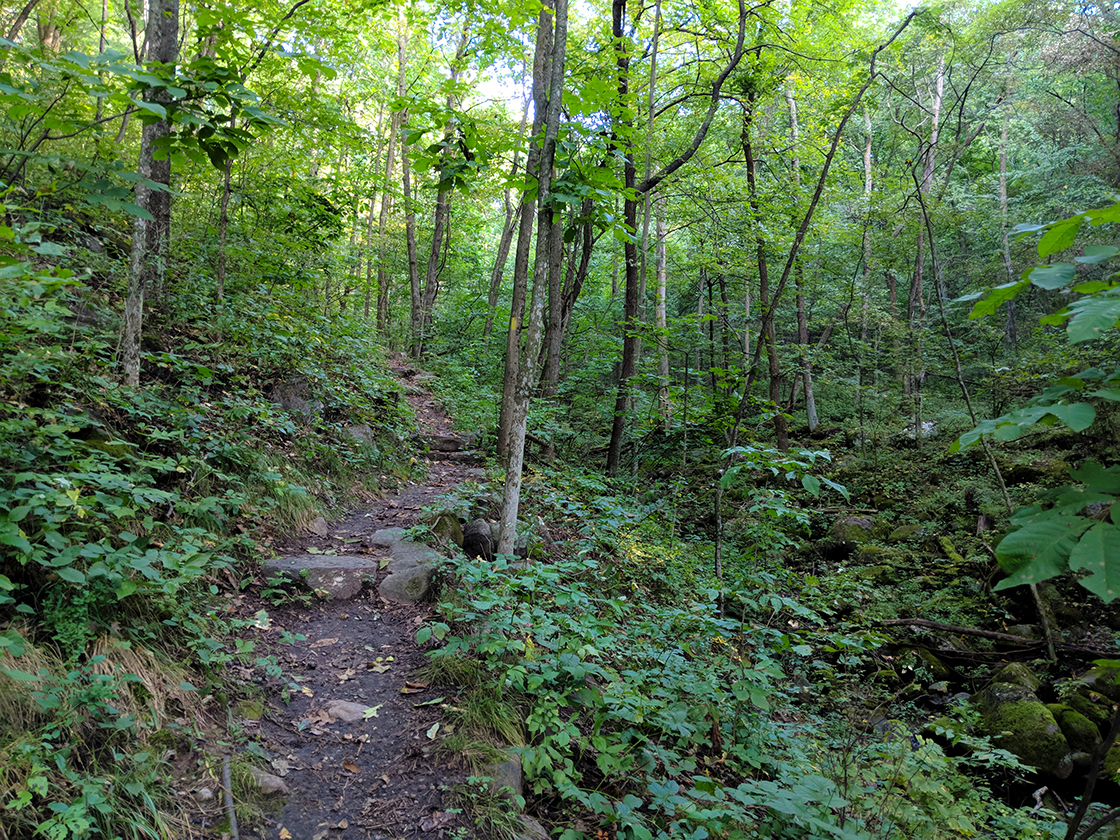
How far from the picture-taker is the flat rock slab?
4820 millimetres

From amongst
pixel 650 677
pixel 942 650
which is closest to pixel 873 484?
pixel 942 650

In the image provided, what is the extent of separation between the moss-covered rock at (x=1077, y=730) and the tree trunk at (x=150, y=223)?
975 centimetres

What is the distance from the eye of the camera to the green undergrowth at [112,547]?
246cm

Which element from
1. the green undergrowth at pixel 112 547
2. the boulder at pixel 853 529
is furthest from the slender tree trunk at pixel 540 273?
the boulder at pixel 853 529

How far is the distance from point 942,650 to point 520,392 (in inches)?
263

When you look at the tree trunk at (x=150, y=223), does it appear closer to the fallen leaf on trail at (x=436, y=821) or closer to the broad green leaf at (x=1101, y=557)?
the fallen leaf on trail at (x=436, y=821)

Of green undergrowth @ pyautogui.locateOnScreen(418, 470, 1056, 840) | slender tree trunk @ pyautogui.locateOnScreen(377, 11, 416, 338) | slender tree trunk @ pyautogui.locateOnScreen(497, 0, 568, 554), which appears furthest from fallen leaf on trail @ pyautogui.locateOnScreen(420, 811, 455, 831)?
slender tree trunk @ pyautogui.locateOnScreen(377, 11, 416, 338)

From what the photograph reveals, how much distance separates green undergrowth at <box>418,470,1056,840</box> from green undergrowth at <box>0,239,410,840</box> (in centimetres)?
146

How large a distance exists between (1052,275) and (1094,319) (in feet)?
0.82

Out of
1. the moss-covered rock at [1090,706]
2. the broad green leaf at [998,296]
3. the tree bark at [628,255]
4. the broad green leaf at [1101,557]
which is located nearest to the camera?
the broad green leaf at [1101,557]

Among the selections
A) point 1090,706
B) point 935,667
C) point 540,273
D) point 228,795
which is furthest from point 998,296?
point 935,667

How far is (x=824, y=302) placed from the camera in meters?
17.5

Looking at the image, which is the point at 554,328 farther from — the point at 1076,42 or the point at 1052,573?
the point at 1076,42

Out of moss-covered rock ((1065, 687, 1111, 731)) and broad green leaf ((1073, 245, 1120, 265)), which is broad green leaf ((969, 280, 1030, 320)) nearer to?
broad green leaf ((1073, 245, 1120, 265))
